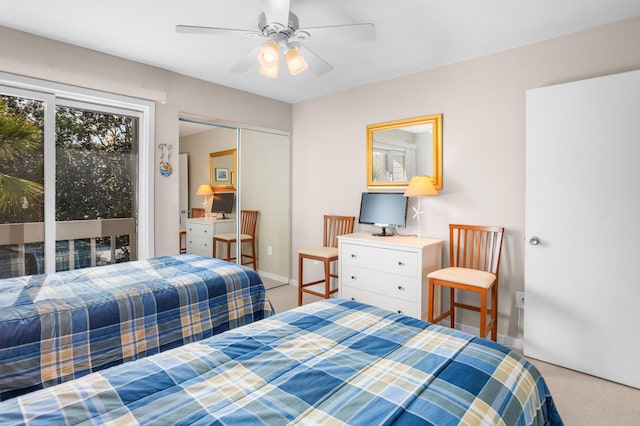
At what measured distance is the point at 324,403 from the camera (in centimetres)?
98

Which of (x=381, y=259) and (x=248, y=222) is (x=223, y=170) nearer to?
(x=248, y=222)

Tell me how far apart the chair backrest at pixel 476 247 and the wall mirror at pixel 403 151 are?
0.49 m

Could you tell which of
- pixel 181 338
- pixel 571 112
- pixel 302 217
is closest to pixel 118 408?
pixel 181 338

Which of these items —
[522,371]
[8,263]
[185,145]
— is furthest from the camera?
[185,145]

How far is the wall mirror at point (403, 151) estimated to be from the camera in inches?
133

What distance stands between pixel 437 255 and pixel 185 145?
2.74 metres

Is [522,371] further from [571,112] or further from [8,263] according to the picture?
[8,263]

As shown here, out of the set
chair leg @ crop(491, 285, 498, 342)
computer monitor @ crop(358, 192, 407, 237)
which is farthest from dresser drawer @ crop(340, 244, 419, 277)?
chair leg @ crop(491, 285, 498, 342)

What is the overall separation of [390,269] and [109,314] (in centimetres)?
219

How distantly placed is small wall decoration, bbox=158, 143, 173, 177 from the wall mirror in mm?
2037

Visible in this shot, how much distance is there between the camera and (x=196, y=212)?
12.8 ft

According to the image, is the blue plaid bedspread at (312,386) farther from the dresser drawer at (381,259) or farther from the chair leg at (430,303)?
the dresser drawer at (381,259)

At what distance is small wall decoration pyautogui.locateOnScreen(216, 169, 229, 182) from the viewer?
411 cm

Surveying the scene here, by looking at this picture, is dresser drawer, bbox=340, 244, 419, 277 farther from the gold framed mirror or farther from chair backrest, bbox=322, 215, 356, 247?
the gold framed mirror
